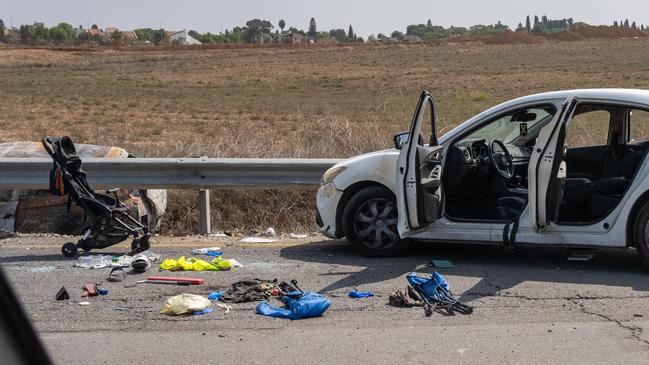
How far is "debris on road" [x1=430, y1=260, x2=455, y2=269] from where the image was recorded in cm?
739

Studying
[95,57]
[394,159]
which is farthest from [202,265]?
[95,57]

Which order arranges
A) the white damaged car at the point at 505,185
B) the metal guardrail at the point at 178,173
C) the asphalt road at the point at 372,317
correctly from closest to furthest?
the asphalt road at the point at 372,317 < the white damaged car at the point at 505,185 < the metal guardrail at the point at 178,173

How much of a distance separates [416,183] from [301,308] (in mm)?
1801

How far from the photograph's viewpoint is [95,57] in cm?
8681

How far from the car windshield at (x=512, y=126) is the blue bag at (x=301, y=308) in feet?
8.48

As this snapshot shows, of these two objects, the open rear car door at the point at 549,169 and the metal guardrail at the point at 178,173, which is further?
the metal guardrail at the point at 178,173

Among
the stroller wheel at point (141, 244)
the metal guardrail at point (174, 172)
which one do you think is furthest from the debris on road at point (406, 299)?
the metal guardrail at point (174, 172)

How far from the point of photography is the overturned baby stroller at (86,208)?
7.97m

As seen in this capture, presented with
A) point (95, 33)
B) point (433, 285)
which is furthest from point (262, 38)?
point (433, 285)

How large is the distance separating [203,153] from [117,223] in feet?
12.0

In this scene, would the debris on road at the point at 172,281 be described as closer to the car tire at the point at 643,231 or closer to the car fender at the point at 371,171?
the car fender at the point at 371,171

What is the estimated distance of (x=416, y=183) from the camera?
7.25m

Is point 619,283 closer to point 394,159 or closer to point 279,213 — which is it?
point 394,159

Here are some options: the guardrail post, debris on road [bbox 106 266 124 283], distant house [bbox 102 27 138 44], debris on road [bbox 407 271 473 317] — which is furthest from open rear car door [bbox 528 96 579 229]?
distant house [bbox 102 27 138 44]
